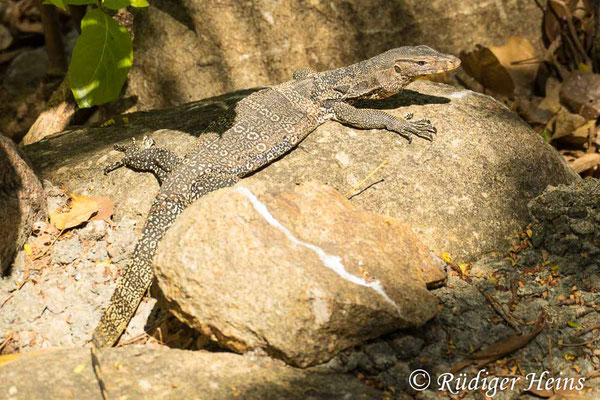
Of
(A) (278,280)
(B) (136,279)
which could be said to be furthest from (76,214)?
(A) (278,280)

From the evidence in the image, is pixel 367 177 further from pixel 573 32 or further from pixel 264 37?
pixel 573 32

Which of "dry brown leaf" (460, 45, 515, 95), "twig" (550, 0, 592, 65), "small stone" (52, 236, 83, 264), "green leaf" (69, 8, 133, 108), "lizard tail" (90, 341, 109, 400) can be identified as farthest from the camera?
"twig" (550, 0, 592, 65)

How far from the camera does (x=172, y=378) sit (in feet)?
11.6

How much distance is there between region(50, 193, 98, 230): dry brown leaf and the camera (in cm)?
489

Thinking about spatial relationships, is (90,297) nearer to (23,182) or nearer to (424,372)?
(23,182)

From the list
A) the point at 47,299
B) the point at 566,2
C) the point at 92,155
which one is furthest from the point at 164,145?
the point at 566,2

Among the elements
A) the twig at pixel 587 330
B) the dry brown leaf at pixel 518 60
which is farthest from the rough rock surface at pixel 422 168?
the dry brown leaf at pixel 518 60

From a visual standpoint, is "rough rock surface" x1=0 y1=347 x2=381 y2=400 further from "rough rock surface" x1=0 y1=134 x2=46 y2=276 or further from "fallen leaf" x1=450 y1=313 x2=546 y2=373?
"rough rock surface" x1=0 y1=134 x2=46 y2=276

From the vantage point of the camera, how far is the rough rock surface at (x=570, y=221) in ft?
15.0

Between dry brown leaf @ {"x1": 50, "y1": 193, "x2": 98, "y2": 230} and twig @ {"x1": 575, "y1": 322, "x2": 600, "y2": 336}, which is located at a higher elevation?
twig @ {"x1": 575, "y1": 322, "x2": 600, "y2": 336}

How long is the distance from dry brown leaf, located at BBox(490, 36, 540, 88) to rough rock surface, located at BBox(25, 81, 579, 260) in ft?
6.61

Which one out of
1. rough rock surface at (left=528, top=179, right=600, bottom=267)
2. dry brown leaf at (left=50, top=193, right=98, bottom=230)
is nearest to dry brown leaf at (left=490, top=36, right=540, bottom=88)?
rough rock surface at (left=528, top=179, right=600, bottom=267)

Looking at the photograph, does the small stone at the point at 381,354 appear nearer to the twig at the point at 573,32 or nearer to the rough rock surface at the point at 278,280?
the rough rock surface at the point at 278,280

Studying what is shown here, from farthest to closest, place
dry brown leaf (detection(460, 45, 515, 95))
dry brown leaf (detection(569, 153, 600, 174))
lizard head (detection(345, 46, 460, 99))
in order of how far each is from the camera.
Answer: dry brown leaf (detection(460, 45, 515, 95)) → dry brown leaf (detection(569, 153, 600, 174)) → lizard head (detection(345, 46, 460, 99))
